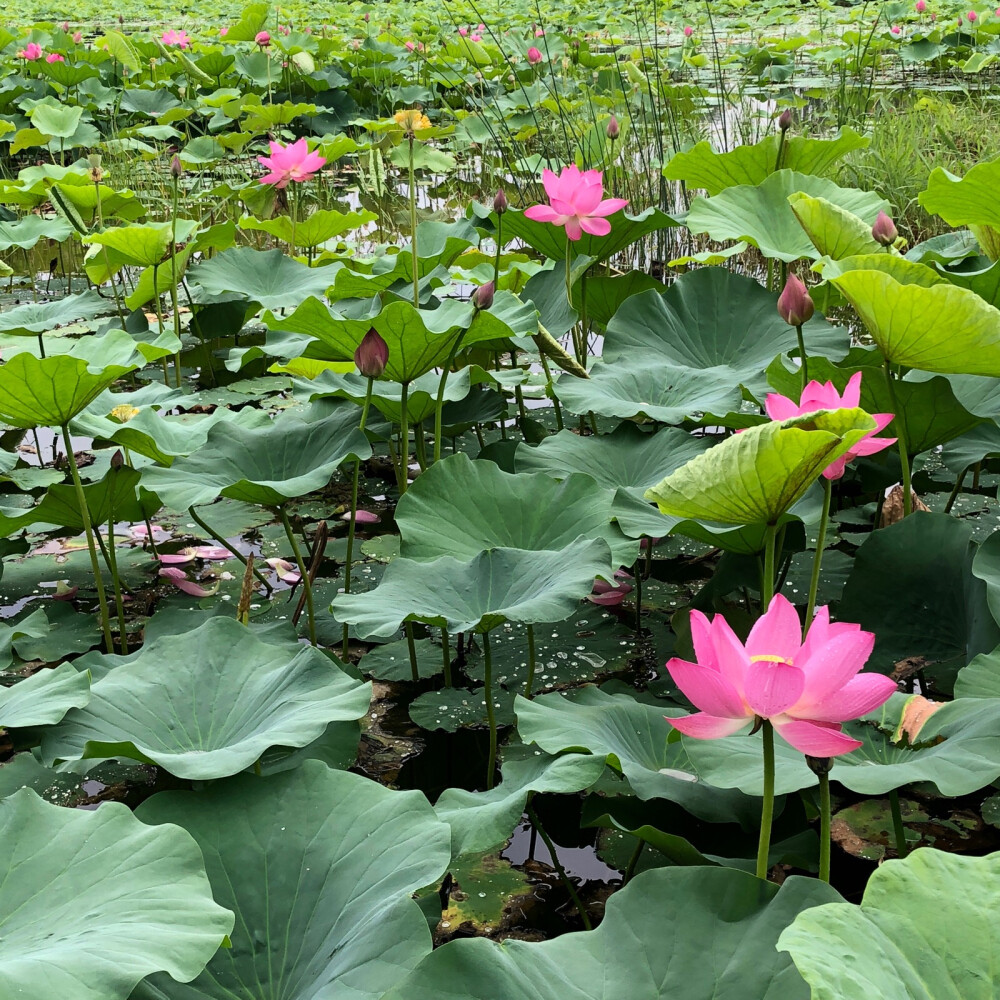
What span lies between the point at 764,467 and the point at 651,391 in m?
0.94

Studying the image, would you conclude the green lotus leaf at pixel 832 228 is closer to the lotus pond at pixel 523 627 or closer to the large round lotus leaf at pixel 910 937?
the lotus pond at pixel 523 627

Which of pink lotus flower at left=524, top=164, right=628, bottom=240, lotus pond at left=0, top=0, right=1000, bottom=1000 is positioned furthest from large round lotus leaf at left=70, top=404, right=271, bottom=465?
pink lotus flower at left=524, top=164, right=628, bottom=240

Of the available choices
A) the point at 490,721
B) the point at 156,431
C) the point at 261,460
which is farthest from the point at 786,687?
the point at 156,431

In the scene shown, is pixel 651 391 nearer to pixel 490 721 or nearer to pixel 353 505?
pixel 353 505

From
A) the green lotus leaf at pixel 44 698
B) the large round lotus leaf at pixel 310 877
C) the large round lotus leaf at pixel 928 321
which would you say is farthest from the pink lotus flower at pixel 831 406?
the green lotus leaf at pixel 44 698

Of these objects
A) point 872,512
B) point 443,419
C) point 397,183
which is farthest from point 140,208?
point 872,512

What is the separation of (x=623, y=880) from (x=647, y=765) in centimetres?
17

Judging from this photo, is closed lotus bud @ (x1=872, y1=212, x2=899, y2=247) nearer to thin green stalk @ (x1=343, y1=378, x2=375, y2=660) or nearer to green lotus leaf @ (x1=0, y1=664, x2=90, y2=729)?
thin green stalk @ (x1=343, y1=378, x2=375, y2=660)

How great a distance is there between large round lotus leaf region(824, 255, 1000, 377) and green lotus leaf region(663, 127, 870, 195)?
1.04m

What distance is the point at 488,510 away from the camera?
64.1 inches

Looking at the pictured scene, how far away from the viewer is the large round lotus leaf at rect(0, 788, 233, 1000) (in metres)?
0.79

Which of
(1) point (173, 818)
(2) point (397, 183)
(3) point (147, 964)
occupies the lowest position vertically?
(2) point (397, 183)

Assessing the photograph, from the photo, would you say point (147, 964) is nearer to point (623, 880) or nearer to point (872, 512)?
point (623, 880)

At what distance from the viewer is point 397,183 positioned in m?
5.77
